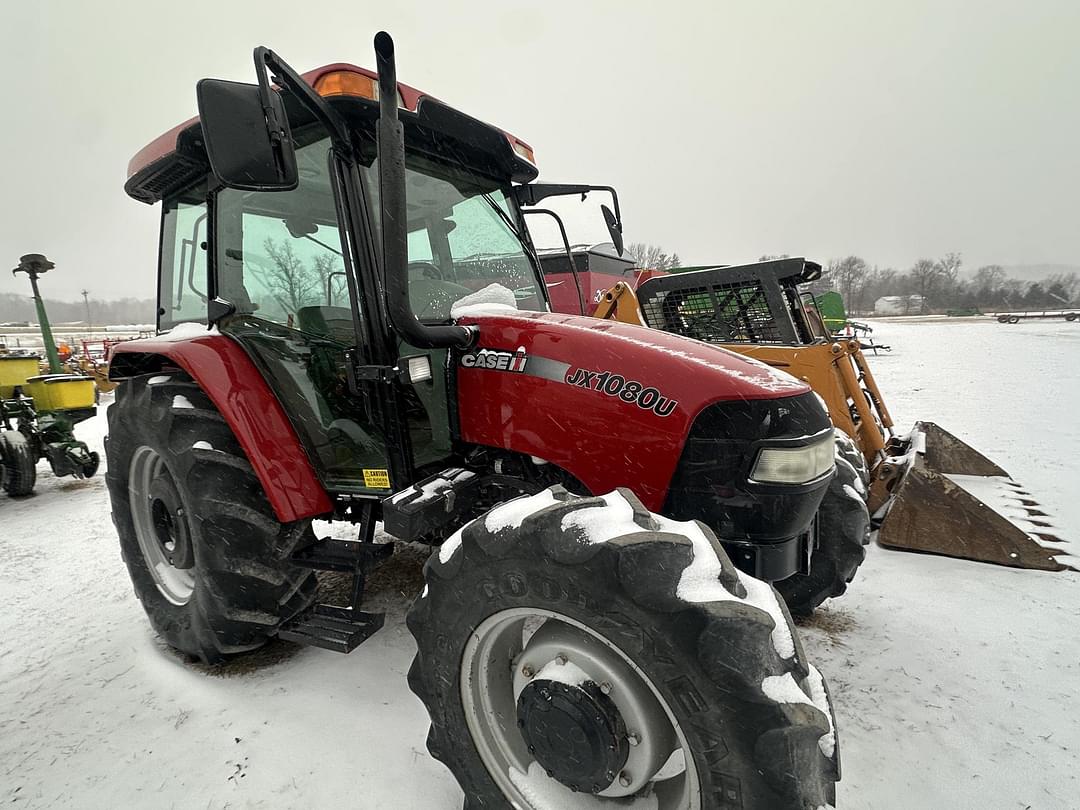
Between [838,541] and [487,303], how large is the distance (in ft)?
5.94

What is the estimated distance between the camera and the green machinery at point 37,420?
5.31 m

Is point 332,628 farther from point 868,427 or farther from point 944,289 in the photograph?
point 944,289

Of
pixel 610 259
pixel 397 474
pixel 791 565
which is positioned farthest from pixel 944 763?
pixel 610 259

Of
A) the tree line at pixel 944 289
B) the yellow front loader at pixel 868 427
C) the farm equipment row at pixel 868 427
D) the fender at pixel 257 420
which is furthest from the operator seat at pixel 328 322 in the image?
the tree line at pixel 944 289

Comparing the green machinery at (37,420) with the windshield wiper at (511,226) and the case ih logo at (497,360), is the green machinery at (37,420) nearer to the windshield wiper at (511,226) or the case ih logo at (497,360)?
the windshield wiper at (511,226)

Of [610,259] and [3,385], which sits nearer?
[3,385]

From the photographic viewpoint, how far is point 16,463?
526 centimetres

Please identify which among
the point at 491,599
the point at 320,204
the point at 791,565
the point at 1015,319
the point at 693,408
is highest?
the point at 320,204

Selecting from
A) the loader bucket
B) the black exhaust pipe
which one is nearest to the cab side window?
the black exhaust pipe

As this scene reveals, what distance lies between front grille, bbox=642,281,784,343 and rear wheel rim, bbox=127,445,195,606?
3.66 m

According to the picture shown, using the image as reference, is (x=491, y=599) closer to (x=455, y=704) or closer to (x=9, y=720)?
(x=455, y=704)

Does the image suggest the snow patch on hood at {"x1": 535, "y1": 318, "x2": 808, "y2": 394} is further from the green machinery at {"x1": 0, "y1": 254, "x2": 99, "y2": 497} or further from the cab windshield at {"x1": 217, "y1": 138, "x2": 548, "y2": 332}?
the green machinery at {"x1": 0, "y1": 254, "x2": 99, "y2": 497}

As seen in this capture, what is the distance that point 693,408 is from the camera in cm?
168

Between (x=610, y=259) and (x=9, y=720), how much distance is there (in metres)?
9.07
